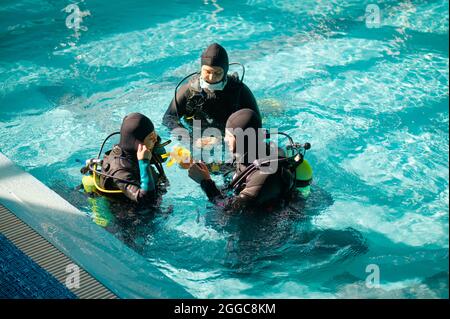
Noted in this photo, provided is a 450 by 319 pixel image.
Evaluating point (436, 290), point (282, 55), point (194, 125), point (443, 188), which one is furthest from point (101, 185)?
point (282, 55)

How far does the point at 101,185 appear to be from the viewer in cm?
418

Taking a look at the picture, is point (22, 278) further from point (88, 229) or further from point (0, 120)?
point (0, 120)

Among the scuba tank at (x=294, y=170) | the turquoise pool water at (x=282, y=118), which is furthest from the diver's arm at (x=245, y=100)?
the scuba tank at (x=294, y=170)

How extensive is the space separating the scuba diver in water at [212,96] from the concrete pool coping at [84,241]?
154 centimetres

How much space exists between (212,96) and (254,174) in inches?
60.8

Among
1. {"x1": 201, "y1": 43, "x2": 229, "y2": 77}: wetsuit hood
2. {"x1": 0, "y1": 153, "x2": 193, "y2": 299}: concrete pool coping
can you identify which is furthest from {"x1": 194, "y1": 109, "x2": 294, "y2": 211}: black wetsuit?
{"x1": 201, "y1": 43, "x2": 229, "y2": 77}: wetsuit hood

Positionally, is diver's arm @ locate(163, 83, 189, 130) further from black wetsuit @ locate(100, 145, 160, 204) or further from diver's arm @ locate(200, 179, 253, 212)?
diver's arm @ locate(200, 179, 253, 212)

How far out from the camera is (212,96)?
17.4ft

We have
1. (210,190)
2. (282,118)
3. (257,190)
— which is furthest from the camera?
(282,118)

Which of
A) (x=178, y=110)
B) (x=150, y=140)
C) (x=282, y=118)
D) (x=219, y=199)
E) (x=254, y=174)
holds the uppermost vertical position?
(x=150, y=140)

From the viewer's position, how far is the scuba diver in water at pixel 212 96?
5.07 m

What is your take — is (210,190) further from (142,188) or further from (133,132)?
(133,132)

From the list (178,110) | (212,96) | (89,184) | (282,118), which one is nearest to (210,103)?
(212,96)

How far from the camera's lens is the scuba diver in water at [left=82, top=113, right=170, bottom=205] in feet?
13.2
